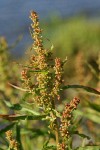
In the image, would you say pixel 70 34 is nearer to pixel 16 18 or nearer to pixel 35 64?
pixel 16 18

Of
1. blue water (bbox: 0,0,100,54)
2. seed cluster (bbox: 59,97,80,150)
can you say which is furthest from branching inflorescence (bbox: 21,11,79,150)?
blue water (bbox: 0,0,100,54)

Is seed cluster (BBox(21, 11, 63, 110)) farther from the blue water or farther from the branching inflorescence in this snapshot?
the blue water

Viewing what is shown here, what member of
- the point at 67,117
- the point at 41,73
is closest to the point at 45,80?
the point at 41,73

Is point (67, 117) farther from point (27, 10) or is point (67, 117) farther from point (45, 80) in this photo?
point (27, 10)

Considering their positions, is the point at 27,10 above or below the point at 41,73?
above

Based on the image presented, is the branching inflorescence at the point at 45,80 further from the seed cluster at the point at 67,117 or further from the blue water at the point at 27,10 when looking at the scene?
the blue water at the point at 27,10

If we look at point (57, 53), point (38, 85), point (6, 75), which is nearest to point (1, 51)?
point (6, 75)

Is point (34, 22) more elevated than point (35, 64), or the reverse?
point (34, 22)

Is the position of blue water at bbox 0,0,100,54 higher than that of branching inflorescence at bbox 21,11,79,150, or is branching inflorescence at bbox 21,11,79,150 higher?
blue water at bbox 0,0,100,54
